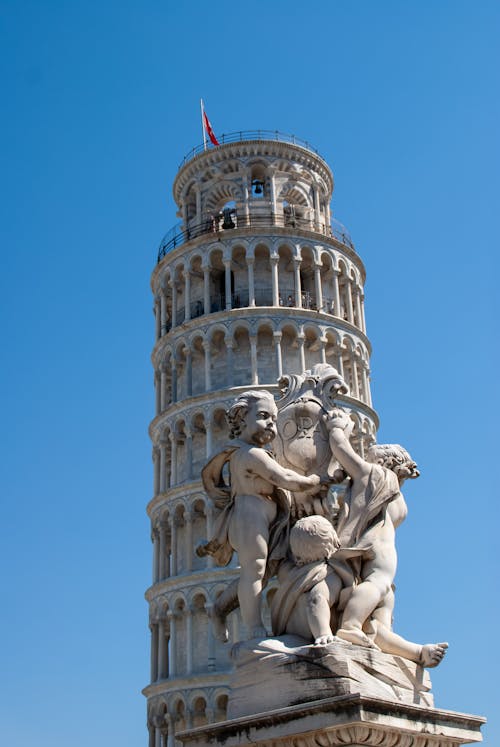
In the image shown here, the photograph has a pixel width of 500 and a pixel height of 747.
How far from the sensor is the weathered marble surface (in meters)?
6.70

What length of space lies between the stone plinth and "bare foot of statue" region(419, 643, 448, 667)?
0.40m

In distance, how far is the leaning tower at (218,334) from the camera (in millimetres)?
52188

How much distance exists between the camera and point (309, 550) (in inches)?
289

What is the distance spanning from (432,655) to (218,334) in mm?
49107

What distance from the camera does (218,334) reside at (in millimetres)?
56188

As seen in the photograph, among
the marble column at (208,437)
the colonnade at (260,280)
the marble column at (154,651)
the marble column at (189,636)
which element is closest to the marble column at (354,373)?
the colonnade at (260,280)

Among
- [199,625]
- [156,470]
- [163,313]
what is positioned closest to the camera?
[199,625]

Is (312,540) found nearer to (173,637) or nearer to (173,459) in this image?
(173,637)

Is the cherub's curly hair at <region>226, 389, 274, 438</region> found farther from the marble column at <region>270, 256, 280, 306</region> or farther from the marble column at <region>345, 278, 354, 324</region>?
the marble column at <region>345, 278, 354, 324</region>

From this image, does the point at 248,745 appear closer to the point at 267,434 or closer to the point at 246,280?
the point at 267,434

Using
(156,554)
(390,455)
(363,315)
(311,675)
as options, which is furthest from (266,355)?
(311,675)

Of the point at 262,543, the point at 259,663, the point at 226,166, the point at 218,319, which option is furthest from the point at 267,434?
the point at 226,166

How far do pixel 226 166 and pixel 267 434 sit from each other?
179 ft

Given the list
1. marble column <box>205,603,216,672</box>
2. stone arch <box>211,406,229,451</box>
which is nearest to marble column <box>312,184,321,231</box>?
stone arch <box>211,406,229,451</box>
